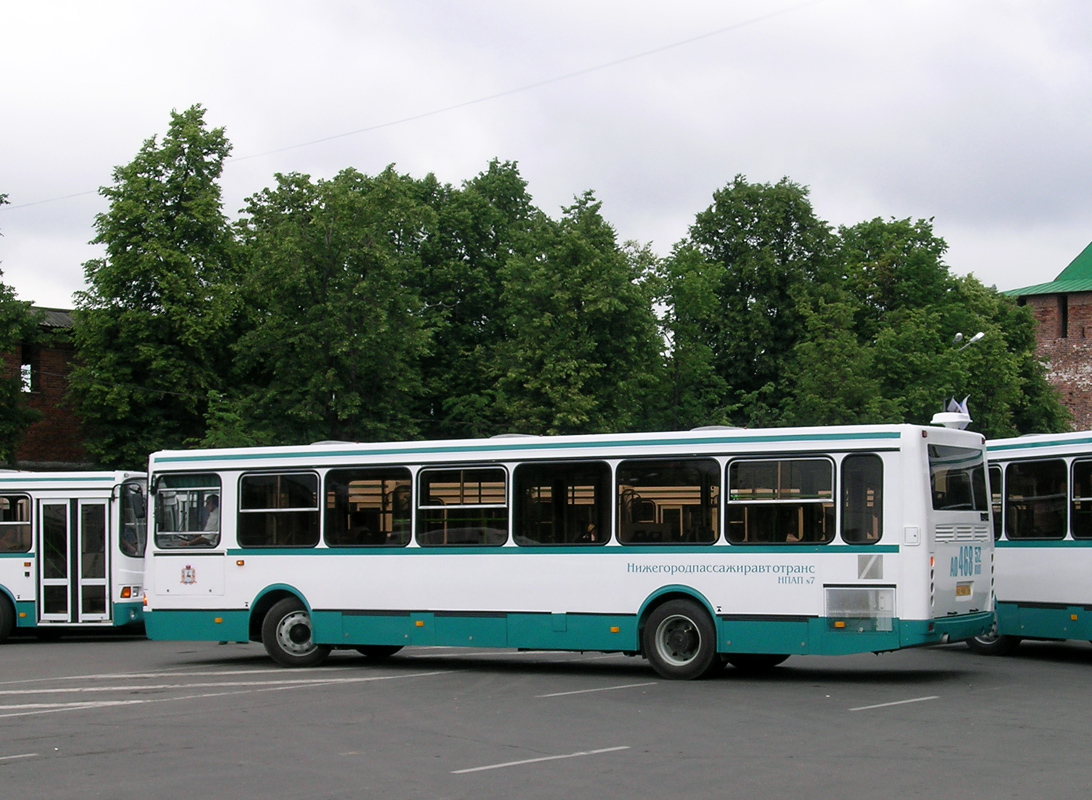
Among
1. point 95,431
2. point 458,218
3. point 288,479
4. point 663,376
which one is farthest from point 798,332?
point 288,479

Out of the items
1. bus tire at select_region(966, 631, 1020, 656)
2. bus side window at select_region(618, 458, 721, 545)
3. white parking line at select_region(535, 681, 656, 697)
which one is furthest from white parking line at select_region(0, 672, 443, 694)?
bus tire at select_region(966, 631, 1020, 656)

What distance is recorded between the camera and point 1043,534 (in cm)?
1816

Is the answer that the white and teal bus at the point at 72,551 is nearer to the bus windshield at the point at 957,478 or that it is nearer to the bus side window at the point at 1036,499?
the bus windshield at the point at 957,478

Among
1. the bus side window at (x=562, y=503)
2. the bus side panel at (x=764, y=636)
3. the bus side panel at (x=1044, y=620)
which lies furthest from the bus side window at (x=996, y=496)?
the bus side window at (x=562, y=503)

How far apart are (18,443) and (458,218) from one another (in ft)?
55.1

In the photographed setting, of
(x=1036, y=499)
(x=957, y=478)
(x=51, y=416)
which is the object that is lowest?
(x=1036, y=499)

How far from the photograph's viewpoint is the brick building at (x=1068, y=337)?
77375mm

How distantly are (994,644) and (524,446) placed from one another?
7463 mm

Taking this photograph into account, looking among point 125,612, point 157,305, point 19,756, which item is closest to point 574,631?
point 19,756

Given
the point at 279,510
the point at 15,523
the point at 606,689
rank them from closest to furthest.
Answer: the point at 606,689, the point at 279,510, the point at 15,523

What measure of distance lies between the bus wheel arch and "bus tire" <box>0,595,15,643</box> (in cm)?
1253

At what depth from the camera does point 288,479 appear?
1827 cm

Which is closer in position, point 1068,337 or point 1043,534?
point 1043,534

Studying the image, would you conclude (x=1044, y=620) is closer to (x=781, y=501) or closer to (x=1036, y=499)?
(x=1036, y=499)
